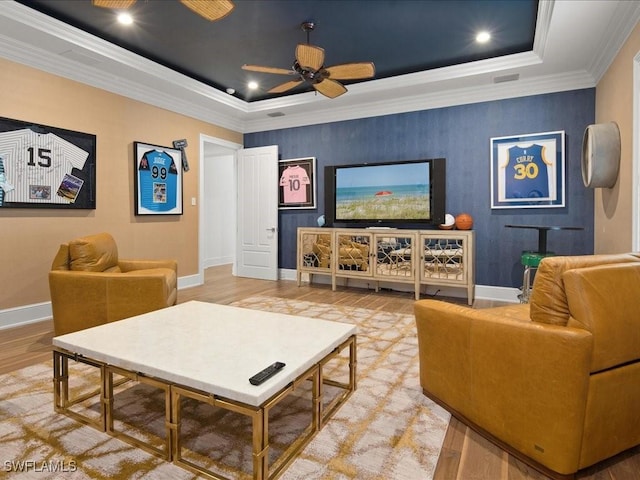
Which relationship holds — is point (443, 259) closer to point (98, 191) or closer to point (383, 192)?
point (383, 192)

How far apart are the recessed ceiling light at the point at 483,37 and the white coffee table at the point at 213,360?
3.21 meters

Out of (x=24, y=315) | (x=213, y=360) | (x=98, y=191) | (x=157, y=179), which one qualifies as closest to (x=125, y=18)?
(x=98, y=191)

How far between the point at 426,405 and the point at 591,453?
78 cm

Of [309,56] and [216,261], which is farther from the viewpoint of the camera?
[216,261]

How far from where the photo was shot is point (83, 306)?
295 cm

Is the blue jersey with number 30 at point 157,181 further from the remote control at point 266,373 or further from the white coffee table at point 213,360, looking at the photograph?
the remote control at point 266,373

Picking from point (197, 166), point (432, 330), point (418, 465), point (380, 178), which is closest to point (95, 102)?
point (197, 166)

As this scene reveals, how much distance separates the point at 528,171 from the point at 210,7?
385 cm

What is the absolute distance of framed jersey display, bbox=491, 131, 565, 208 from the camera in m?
4.28

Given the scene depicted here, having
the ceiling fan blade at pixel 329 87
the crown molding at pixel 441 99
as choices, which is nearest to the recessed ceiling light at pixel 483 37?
the crown molding at pixel 441 99

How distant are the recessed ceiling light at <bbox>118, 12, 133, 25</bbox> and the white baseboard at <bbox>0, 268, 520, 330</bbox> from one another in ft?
9.44

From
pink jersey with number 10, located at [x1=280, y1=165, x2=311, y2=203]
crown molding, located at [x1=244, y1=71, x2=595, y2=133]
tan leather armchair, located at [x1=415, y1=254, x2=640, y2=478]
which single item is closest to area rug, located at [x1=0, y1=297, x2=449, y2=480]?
tan leather armchair, located at [x1=415, y1=254, x2=640, y2=478]

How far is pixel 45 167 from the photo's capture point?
12.2 feet

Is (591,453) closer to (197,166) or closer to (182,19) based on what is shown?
(182,19)
